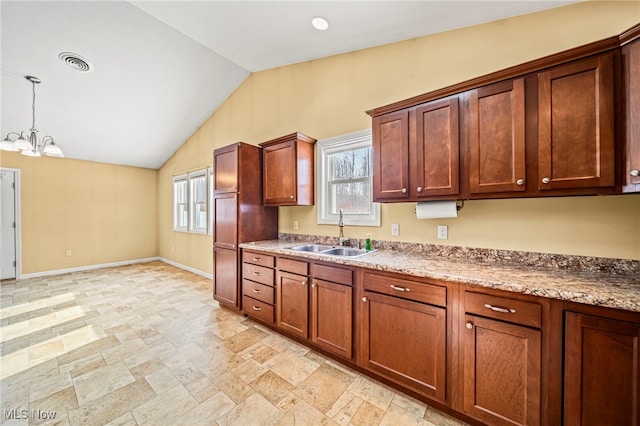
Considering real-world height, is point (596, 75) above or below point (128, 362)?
above

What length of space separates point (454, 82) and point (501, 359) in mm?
2181

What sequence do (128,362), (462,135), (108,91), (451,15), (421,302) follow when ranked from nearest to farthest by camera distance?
1. (421,302)
2. (462,135)
3. (451,15)
4. (128,362)
5. (108,91)

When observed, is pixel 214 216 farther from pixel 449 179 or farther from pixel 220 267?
pixel 449 179

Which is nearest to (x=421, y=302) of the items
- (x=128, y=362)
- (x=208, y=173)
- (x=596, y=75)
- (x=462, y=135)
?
(x=462, y=135)

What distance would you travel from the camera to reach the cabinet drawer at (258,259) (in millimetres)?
2723

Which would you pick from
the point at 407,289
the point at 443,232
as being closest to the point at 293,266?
the point at 407,289

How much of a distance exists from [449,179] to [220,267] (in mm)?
3087

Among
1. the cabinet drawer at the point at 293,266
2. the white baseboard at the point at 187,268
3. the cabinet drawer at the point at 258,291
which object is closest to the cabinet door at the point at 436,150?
the cabinet drawer at the point at 293,266

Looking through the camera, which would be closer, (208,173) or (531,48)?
(531,48)

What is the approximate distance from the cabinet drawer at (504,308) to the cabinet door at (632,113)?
0.83 m

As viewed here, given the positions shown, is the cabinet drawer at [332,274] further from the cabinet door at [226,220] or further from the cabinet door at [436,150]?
the cabinet door at [226,220]

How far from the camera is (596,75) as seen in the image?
1.36 m

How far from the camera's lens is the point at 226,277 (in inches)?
131

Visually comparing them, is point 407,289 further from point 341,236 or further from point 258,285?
point 258,285
